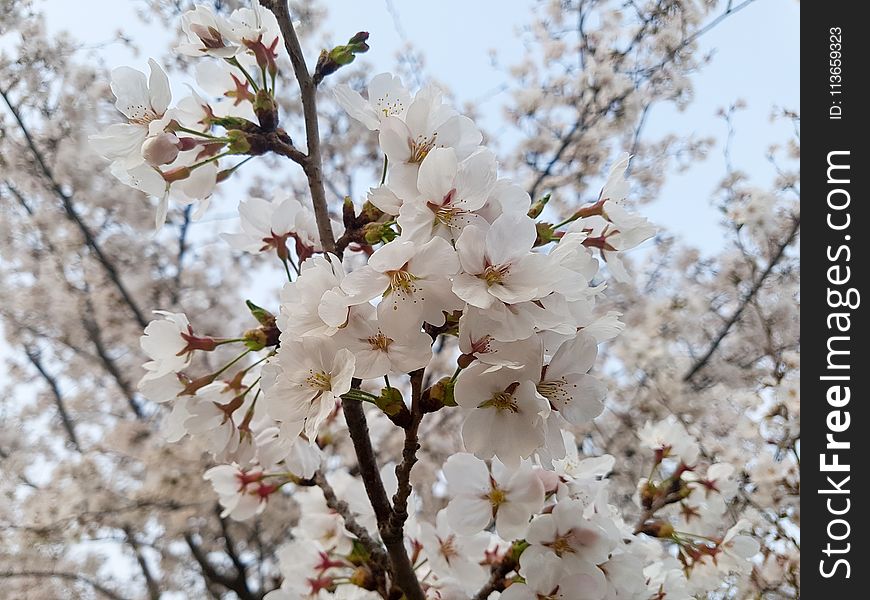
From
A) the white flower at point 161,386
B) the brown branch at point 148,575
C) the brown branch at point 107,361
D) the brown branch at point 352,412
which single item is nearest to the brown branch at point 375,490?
the brown branch at point 352,412

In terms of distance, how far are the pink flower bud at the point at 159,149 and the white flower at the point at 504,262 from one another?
0.33m

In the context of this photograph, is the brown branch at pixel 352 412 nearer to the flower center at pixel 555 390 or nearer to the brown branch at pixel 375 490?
the brown branch at pixel 375 490

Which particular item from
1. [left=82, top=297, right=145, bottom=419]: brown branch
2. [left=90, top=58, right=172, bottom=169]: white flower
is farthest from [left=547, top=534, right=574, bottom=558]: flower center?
[left=82, top=297, right=145, bottom=419]: brown branch

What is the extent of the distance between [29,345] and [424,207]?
3354mm

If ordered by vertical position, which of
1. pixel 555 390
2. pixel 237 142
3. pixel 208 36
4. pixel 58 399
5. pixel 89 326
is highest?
pixel 89 326

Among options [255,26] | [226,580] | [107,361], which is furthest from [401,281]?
[107,361]

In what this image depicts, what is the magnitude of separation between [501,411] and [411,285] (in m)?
0.14

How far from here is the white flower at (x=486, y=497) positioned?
0.66m

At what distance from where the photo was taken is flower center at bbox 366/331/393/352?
51cm

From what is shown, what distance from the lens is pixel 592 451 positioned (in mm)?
2387

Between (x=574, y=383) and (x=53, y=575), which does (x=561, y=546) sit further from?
(x=53, y=575)

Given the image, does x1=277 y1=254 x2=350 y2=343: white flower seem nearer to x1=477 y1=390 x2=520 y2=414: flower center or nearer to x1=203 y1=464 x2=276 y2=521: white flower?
x1=477 y1=390 x2=520 y2=414: flower center

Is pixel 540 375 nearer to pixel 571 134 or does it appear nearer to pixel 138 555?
pixel 571 134

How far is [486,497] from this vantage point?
27.3 inches
